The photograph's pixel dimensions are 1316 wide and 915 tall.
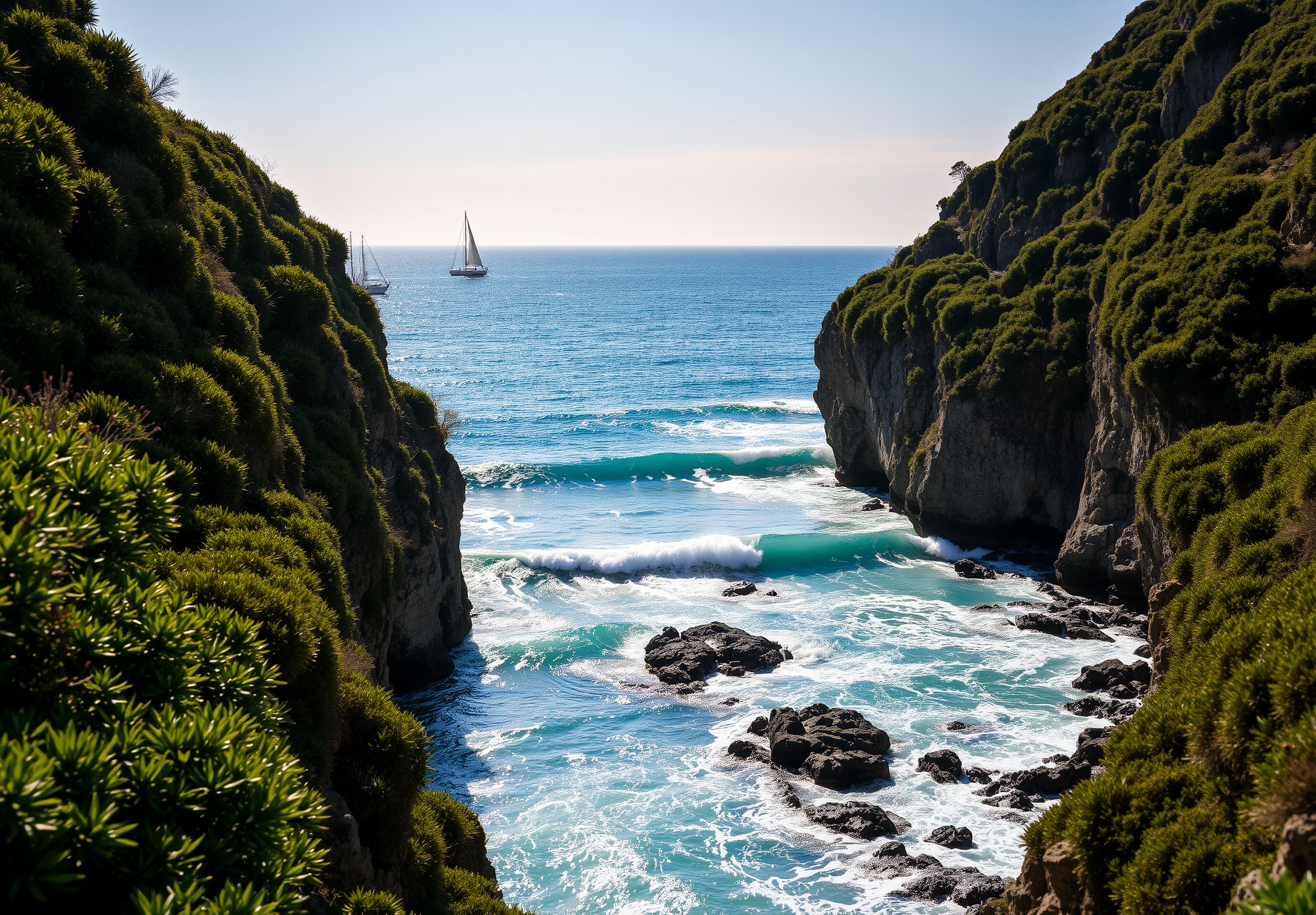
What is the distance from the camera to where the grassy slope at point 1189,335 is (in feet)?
28.7

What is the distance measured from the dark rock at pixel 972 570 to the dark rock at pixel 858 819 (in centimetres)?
1945

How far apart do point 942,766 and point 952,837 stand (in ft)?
10.7

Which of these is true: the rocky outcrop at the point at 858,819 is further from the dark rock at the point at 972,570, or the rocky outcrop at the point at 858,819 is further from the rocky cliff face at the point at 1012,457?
the dark rock at the point at 972,570

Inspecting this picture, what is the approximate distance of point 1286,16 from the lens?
3472cm

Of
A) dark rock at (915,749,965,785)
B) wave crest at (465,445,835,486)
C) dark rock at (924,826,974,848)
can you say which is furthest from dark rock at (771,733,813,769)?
wave crest at (465,445,835,486)

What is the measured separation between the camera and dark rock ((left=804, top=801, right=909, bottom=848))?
63.7ft

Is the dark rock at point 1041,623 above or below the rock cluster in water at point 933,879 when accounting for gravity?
above

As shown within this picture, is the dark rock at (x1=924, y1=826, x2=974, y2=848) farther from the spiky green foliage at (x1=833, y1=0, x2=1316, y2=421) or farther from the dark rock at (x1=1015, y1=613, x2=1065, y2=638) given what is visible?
the spiky green foliage at (x1=833, y1=0, x2=1316, y2=421)

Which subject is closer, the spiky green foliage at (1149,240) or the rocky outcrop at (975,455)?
the spiky green foliage at (1149,240)

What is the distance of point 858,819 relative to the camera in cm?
1973

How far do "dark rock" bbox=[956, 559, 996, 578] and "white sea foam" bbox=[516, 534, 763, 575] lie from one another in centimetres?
923

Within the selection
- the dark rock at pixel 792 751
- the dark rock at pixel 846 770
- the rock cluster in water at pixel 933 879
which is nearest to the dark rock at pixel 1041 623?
the dark rock at pixel 846 770

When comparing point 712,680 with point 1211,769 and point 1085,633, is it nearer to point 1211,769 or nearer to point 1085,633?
point 1085,633

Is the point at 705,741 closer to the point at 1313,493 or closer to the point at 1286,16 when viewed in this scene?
the point at 1313,493
